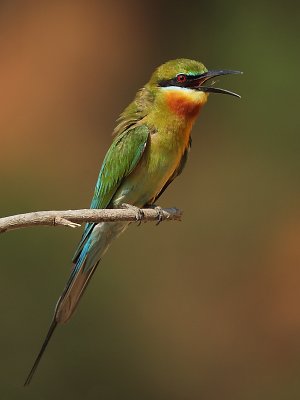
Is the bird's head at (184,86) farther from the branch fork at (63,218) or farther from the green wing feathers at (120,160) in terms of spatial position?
the branch fork at (63,218)

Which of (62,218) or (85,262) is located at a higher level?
(62,218)

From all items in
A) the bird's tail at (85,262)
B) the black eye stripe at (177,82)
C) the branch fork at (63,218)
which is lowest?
the bird's tail at (85,262)

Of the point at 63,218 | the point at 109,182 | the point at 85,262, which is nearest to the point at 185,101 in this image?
the point at 109,182

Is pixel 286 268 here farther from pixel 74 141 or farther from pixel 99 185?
pixel 99 185

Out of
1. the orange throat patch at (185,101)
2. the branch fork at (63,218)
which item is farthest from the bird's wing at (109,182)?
the branch fork at (63,218)

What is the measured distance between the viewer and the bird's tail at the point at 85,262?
7.13ft

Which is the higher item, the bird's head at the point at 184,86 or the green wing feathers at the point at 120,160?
the bird's head at the point at 184,86

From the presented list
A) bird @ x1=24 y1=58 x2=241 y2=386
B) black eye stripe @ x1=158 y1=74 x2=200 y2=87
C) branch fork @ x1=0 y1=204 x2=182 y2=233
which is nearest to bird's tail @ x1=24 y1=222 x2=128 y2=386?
bird @ x1=24 y1=58 x2=241 y2=386

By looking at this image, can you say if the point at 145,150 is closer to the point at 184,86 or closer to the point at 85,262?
the point at 184,86

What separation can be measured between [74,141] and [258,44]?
0.95m

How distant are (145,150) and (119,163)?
0.08m

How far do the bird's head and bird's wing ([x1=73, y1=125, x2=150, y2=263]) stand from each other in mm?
112

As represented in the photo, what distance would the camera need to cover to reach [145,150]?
225 centimetres

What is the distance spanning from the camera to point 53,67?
141 inches
